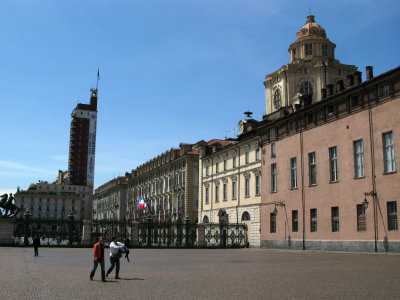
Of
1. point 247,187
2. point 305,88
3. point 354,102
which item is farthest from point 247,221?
point 305,88

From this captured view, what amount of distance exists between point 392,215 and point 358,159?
5.65m

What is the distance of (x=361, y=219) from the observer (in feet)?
119

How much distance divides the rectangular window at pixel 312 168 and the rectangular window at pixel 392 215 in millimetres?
9388

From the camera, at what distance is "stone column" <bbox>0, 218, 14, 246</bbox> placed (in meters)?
48.6

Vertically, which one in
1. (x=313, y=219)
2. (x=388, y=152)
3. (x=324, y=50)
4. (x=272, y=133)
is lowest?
(x=313, y=219)

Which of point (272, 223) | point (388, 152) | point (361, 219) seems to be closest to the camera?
point (388, 152)

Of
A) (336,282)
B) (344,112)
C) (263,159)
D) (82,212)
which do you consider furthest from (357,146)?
(82,212)

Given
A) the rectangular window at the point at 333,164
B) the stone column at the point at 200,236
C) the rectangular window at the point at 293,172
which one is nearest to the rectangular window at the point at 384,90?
the rectangular window at the point at 333,164

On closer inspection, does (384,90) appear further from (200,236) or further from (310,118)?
(200,236)

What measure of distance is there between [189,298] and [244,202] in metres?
44.4

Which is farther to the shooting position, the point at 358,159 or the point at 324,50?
the point at 324,50

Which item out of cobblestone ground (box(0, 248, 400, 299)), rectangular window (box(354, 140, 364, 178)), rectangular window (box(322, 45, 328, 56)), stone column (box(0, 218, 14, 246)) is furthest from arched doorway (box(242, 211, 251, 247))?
cobblestone ground (box(0, 248, 400, 299))

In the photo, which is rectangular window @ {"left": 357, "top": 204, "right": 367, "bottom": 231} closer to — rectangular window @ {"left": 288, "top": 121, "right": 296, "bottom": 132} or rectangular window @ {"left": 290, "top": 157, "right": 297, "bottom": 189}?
rectangular window @ {"left": 290, "top": 157, "right": 297, "bottom": 189}

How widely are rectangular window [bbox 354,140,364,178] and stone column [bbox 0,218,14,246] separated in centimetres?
3479
